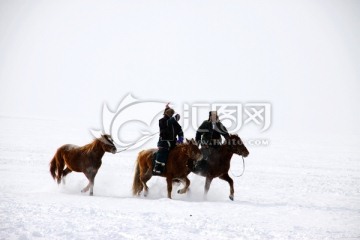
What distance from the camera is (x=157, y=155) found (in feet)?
35.7

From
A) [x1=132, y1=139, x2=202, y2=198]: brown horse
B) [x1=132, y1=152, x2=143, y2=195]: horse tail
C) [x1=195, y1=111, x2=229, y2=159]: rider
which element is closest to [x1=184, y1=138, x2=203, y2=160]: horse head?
[x1=132, y1=139, x2=202, y2=198]: brown horse

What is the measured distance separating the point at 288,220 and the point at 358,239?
159 centimetres

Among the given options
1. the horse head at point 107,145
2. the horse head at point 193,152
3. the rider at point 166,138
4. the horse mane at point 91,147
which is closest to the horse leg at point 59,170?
the horse mane at point 91,147

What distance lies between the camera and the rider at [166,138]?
10.8 meters

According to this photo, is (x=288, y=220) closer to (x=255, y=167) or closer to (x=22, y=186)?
(x=22, y=186)

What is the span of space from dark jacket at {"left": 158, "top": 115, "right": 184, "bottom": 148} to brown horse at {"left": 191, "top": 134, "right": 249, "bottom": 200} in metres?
1.07

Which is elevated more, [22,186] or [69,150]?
[69,150]

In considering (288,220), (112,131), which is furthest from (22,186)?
(288,220)

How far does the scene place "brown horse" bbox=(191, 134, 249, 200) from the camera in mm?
11195

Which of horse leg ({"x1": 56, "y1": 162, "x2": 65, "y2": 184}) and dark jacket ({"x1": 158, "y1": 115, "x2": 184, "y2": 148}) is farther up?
dark jacket ({"x1": 158, "y1": 115, "x2": 184, "y2": 148})

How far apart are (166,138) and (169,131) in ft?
0.77

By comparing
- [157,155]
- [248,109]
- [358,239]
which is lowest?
[358,239]

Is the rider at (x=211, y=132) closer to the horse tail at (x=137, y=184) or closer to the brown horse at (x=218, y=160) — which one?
the brown horse at (x=218, y=160)

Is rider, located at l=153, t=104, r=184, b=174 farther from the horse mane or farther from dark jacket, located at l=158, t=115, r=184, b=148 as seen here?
the horse mane
